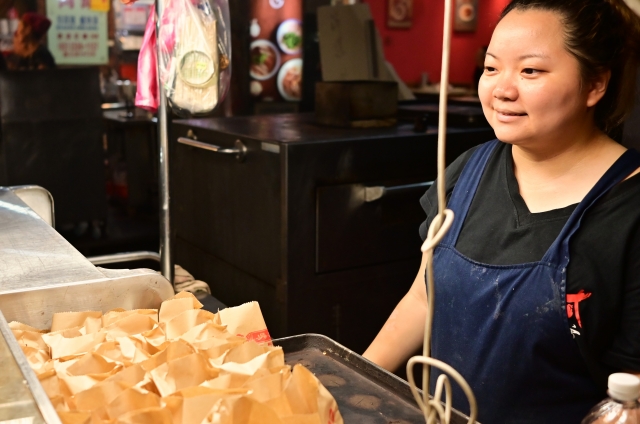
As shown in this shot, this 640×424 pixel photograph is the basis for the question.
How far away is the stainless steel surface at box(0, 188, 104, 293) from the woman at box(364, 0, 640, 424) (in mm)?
771

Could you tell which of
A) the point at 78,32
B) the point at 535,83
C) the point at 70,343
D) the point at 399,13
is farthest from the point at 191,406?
the point at 399,13

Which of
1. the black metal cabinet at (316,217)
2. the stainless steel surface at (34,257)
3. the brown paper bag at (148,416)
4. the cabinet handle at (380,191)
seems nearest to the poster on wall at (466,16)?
the black metal cabinet at (316,217)

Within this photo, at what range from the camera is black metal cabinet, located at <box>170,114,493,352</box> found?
8.59 ft

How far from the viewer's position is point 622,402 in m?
0.87

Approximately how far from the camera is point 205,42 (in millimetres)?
1794

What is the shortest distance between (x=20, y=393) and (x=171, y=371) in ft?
0.58

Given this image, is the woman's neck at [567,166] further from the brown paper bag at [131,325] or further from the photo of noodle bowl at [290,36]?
the photo of noodle bowl at [290,36]

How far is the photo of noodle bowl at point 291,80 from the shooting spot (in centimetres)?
530

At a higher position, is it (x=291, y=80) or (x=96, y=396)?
(x=291, y=80)

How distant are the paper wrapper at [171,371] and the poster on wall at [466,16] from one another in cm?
761

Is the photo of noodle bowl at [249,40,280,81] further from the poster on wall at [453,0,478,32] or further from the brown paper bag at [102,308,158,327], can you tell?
the brown paper bag at [102,308,158,327]

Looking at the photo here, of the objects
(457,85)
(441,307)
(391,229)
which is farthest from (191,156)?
(457,85)

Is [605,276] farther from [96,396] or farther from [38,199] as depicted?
[38,199]

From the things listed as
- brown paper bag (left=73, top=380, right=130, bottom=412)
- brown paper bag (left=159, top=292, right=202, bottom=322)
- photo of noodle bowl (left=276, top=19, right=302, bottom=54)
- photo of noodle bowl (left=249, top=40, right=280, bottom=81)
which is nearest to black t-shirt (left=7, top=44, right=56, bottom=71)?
photo of noodle bowl (left=249, top=40, right=280, bottom=81)
